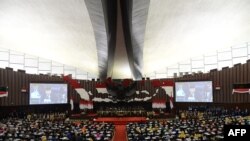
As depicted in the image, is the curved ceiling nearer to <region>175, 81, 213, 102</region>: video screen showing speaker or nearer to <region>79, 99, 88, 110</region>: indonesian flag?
<region>175, 81, 213, 102</region>: video screen showing speaker

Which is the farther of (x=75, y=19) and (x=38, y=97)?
(x=38, y=97)

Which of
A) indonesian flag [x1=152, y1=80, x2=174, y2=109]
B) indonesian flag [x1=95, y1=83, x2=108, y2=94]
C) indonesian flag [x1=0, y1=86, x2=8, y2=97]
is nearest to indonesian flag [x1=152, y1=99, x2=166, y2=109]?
indonesian flag [x1=152, y1=80, x2=174, y2=109]

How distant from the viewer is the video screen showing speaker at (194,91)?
29712 millimetres

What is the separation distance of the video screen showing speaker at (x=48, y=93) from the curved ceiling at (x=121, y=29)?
12.7 ft

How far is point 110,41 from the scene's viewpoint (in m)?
25.0

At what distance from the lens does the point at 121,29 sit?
24.2 m

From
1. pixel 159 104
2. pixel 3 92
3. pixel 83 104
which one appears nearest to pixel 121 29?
pixel 83 104

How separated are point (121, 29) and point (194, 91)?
10885 millimetres

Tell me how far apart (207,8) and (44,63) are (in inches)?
811

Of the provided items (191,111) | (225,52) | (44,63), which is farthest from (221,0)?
(44,63)

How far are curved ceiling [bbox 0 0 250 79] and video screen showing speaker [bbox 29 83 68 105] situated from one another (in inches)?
153

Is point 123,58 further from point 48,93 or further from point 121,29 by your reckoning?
point 48,93

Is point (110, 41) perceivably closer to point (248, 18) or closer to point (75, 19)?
point (75, 19)

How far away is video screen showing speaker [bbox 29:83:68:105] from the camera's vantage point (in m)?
29.6
